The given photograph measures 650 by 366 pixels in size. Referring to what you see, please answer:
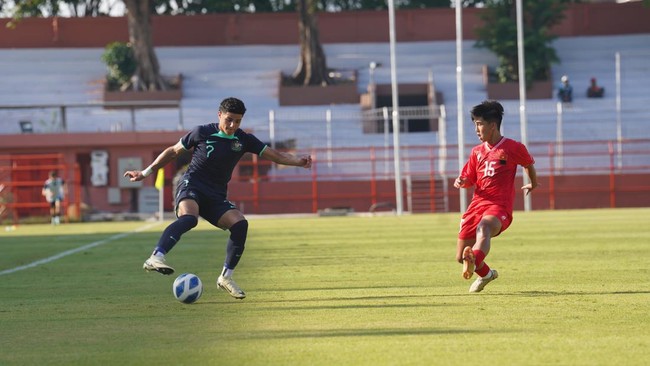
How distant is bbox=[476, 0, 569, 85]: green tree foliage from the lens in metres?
64.1

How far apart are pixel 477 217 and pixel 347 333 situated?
13.2 ft

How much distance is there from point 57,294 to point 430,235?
1389 centimetres

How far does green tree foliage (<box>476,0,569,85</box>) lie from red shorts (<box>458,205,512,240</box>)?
165 ft

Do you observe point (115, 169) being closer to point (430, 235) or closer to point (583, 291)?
point (430, 235)

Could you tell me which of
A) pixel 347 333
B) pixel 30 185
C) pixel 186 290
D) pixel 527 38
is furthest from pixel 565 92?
pixel 347 333

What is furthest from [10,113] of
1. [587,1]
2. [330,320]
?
[330,320]

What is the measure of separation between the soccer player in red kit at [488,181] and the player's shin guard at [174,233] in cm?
269

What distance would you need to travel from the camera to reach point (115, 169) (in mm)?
52062

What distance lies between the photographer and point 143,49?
63188 millimetres

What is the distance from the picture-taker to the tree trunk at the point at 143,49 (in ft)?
206

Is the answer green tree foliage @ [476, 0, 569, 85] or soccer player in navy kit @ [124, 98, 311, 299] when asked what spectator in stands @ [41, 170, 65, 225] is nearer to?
green tree foliage @ [476, 0, 569, 85]

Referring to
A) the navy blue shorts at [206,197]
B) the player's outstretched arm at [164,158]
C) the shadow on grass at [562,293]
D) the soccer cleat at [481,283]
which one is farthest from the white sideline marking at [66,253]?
the shadow on grass at [562,293]

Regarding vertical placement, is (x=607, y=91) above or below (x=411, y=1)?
below

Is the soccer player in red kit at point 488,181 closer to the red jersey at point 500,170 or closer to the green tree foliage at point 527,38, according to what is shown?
the red jersey at point 500,170
